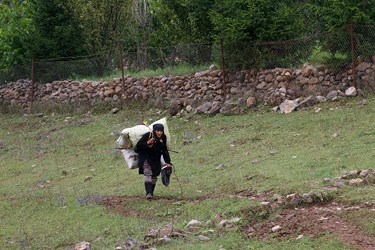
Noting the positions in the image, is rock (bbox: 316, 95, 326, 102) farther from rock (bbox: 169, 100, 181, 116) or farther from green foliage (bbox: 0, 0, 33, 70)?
green foliage (bbox: 0, 0, 33, 70)

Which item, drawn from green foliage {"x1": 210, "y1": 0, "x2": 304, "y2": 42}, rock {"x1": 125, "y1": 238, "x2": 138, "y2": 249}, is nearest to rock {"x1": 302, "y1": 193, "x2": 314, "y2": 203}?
rock {"x1": 125, "y1": 238, "x2": 138, "y2": 249}

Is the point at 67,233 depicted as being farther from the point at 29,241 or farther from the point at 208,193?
the point at 208,193

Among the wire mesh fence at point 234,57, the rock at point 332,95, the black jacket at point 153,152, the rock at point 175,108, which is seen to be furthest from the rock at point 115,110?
the black jacket at point 153,152

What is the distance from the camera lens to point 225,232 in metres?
8.56

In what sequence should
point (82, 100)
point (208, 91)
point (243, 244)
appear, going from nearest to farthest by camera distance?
point (243, 244), point (208, 91), point (82, 100)

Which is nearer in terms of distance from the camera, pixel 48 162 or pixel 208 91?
pixel 48 162

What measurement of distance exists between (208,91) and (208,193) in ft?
29.7

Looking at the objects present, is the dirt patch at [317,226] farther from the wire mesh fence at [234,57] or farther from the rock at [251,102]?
the rock at [251,102]

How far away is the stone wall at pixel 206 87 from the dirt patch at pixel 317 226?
8.63 metres

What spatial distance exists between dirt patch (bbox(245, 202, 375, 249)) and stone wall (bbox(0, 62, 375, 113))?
8.63m

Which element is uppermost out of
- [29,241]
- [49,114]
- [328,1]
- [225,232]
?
[328,1]

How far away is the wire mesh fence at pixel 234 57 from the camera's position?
677 inches

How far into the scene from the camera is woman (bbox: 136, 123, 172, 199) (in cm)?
1147

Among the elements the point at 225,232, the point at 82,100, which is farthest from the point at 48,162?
the point at 225,232
